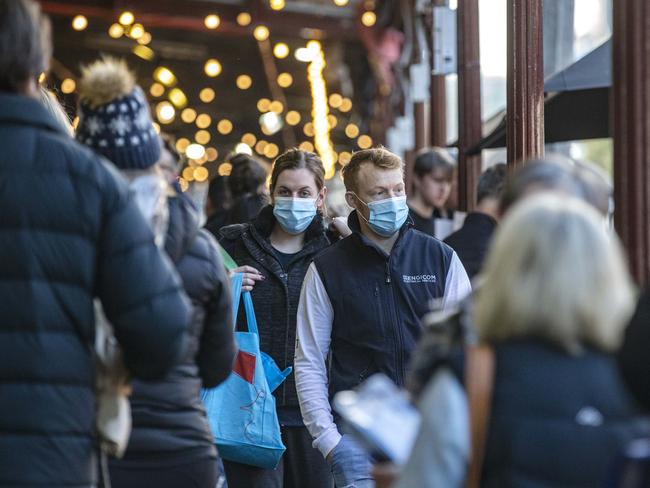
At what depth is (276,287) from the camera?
22.0 feet

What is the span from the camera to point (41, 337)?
3385 millimetres

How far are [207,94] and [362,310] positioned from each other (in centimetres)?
3521

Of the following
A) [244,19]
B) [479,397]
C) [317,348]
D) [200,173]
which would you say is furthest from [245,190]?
[200,173]

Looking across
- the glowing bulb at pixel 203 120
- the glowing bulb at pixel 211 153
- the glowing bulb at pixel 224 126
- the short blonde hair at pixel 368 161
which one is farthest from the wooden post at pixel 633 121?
the glowing bulb at pixel 211 153

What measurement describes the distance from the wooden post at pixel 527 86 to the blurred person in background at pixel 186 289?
13.6 feet

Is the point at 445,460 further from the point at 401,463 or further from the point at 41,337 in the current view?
the point at 41,337

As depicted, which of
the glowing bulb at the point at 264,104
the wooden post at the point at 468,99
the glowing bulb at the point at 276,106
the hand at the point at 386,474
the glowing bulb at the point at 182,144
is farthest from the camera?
the glowing bulb at the point at 182,144

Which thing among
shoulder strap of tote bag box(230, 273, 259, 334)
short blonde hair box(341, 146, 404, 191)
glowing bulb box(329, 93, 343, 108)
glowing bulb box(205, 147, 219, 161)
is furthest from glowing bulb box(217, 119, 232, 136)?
short blonde hair box(341, 146, 404, 191)

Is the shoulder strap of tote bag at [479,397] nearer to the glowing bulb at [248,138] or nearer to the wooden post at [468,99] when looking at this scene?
the wooden post at [468,99]

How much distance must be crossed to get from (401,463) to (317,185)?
12.3 ft

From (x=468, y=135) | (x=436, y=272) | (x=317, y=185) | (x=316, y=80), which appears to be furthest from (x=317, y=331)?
(x=316, y=80)

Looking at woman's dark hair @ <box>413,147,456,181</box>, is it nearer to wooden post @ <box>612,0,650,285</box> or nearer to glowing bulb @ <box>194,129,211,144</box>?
wooden post @ <box>612,0,650,285</box>

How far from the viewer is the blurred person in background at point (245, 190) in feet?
28.5

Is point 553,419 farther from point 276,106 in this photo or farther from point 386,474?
point 276,106
